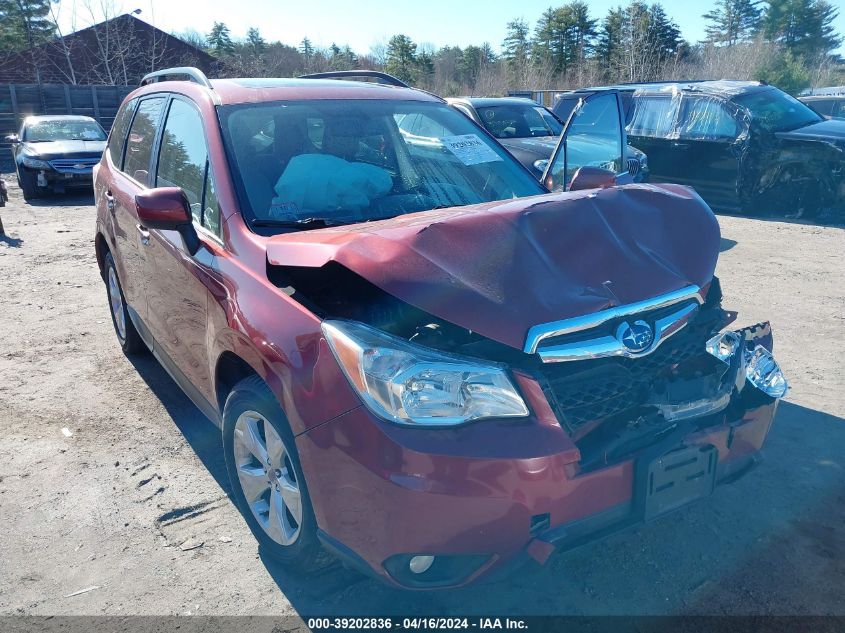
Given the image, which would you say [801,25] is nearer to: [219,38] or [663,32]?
[663,32]

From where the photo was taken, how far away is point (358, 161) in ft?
11.2

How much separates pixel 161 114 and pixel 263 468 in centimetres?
229

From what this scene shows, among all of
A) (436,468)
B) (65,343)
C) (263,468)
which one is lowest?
(65,343)

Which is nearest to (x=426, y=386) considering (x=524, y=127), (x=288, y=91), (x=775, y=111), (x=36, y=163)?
(x=288, y=91)

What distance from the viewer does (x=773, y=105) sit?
996 centimetres

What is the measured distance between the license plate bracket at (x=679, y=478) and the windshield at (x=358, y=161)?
1595 mm

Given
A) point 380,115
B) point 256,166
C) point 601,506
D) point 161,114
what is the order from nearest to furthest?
point 601,506, point 256,166, point 380,115, point 161,114

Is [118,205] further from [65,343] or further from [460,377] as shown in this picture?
[460,377]

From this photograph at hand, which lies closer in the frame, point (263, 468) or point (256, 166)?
point (263, 468)

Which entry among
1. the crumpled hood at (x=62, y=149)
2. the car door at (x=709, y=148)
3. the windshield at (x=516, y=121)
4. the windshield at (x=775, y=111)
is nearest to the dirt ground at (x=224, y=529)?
the car door at (x=709, y=148)

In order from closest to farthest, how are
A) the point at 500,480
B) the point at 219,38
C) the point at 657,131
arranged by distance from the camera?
1. the point at 500,480
2. the point at 657,131
3. the point at 219,38

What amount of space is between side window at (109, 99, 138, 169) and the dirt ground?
1.47 metres

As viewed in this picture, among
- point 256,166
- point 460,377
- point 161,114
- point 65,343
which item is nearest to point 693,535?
point 460,377

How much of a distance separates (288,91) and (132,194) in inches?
51.1
